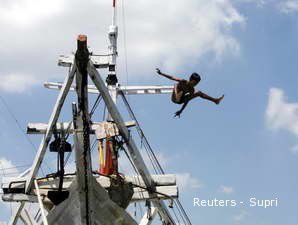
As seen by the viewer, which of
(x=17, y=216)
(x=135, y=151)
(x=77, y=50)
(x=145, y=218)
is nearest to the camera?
(x=77, y=50)

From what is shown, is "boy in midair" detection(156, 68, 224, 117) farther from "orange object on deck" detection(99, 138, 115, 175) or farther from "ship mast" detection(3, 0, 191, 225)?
"orange object on deck" detection(99, 138, 115, 175)

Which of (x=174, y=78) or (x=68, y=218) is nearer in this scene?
(x=174, y=78)

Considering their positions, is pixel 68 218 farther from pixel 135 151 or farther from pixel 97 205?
pixel 135 151

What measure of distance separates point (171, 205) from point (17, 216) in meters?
4.61

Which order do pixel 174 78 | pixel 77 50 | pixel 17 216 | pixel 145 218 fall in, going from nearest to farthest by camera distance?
pixel 77 50, pixel 174 78, pixel 17 216, pixel 145 218

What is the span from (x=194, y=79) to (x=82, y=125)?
2.47m

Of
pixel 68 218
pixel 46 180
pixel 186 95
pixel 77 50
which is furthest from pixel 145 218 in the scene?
pixel 77 50

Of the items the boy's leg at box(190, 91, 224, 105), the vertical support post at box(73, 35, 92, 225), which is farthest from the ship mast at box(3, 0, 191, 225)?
the boy's leg at box(190, 91, 224, 105)

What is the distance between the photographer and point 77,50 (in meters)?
12.4

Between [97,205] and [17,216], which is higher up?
[17,216]

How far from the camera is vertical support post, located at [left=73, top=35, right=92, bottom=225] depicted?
1250cm

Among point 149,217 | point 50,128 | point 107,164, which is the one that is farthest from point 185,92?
point 149,217

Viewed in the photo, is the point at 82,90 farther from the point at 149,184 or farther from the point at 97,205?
the point at 149,184

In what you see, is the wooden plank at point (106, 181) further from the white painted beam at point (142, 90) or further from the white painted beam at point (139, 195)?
the white painted beam at point (142, 90)
